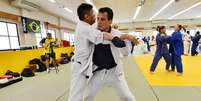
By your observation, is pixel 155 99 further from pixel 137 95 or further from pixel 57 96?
pixel 57 96

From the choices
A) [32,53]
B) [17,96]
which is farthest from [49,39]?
[17,96]

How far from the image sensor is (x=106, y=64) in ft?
6.23

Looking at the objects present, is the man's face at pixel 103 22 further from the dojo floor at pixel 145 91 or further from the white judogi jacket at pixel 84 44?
the dojo floor at pixel 145 91

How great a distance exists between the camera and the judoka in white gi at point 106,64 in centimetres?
188

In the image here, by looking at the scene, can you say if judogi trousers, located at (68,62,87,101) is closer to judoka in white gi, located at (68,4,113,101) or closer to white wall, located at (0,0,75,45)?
judoka in white gi, located at (68,4,113,101)

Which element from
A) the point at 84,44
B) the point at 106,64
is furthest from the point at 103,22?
the point at 106,64

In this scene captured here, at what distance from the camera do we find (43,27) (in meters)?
13.4

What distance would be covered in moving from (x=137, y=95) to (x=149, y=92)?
0.33m

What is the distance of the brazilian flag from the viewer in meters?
10.5

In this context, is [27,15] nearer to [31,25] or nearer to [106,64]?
[31,25]

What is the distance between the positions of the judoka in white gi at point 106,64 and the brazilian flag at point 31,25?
976 centimetres

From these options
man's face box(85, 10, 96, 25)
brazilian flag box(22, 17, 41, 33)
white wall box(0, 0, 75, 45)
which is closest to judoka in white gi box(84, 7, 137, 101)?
man's face box(85, 10, 96, 25)

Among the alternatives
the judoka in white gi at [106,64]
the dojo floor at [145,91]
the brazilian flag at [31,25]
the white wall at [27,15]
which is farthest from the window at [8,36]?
the judoka in white gi at [106,64]

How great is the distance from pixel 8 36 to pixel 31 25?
204 cm
